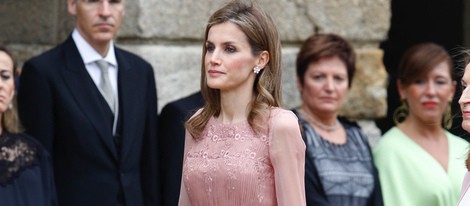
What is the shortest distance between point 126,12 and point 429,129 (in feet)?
5.25

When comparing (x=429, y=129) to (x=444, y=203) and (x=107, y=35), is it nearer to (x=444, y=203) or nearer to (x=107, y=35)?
(x=444, y=203)

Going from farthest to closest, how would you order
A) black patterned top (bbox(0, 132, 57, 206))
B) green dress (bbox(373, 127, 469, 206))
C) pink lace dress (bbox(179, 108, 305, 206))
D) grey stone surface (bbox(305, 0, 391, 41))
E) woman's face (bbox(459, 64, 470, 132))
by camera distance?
grey stone surface (bbox(305, 0, 391, 41)) < green dress (bbox(373, 127, 469, 206)) < black patterned top (bbox(0, 132, 57, 206)) < pink lace dress (bbox(179, 108, 305, 206)) < woman's face (bbox(459, 64, 470, 132))

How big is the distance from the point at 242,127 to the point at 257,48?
0.28 metres

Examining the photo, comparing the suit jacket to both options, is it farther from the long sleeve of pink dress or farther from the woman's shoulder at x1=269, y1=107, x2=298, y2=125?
the long sleeve of pink dress

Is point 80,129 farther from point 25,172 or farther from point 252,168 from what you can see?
point 252,168

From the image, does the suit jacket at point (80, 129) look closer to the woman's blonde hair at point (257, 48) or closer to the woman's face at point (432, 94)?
the woman's blonde hair at point (257, 48)

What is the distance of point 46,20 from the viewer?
253 inches

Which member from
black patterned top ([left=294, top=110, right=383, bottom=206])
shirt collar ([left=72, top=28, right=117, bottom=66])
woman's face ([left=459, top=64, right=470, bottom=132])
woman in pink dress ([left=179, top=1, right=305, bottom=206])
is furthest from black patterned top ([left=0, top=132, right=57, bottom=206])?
woman's face ([left=459, top=64, right=470, bottom=132])

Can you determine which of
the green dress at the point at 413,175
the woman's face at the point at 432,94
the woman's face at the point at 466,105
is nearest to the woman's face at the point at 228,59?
the woman's face at the point at 466,105

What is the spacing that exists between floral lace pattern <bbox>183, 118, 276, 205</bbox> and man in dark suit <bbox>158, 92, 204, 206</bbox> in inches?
50.6

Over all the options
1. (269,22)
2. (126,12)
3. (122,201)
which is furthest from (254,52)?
(126,12)

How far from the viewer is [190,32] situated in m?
6.25

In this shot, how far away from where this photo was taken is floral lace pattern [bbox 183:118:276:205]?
14.1ft

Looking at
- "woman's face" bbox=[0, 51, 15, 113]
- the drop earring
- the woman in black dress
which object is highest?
the drop earring
